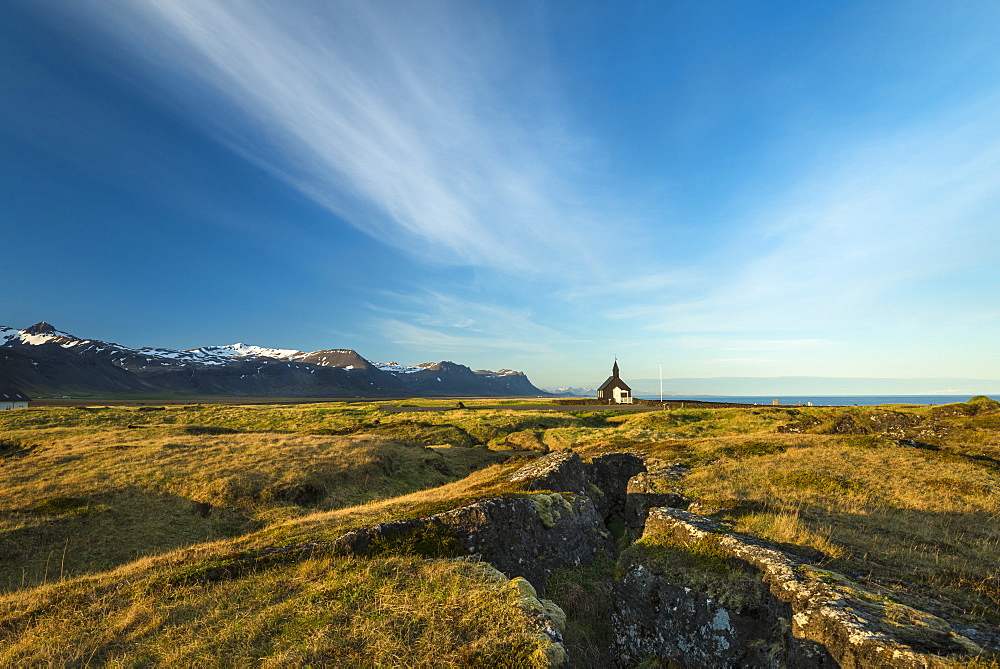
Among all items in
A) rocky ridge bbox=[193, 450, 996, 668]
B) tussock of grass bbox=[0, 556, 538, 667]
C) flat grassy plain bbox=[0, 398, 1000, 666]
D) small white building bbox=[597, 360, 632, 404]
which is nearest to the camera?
rocky ridge bbox=[193, 450, 996, 668]

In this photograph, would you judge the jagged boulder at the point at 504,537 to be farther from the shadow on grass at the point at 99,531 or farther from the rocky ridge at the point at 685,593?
the shadow on grass at the point at 99,531

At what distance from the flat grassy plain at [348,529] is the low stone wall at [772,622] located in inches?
31.4

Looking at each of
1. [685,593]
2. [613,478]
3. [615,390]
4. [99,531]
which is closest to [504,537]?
[685,593]

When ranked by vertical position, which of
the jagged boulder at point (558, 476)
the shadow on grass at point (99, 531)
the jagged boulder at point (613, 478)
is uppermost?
the jagged boulder at point (558, 476)

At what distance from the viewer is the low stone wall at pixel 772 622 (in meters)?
4.38

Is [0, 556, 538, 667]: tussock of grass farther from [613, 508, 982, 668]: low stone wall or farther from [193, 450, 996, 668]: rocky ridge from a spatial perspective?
[613, 508, 982, 668]: low stone wall

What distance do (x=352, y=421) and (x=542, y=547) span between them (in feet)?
176

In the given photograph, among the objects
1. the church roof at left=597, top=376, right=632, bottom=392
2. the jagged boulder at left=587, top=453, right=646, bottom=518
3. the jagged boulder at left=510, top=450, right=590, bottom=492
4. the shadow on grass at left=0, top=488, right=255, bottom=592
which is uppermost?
the church roof at left=597, top=376, right=632, bottom=392

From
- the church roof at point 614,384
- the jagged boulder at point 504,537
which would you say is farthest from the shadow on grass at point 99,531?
the church roof at point 614,384

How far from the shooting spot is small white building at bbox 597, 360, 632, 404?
297 feet

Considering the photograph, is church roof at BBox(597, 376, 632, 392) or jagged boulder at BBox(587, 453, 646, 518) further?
church roof at BBox(597, 376, 632, 392)

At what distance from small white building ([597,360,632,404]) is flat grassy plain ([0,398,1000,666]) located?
6159 centimetres

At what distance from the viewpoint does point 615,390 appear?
3691 inches

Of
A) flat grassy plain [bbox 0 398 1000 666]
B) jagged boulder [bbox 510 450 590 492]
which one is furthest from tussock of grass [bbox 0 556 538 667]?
jagged boulder [bbox 510 450 590 492]
